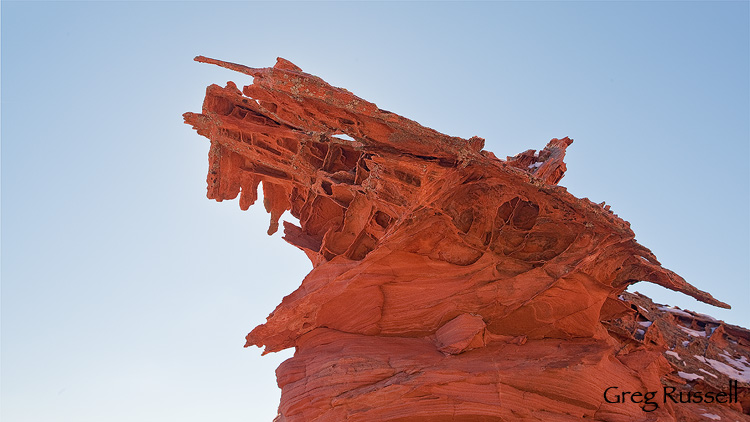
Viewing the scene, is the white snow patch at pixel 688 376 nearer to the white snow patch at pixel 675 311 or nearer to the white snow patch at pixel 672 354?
the white snow patch at pixel 672 354

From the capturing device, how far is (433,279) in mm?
13555

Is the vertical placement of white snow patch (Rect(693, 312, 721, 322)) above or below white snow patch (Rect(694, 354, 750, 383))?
above

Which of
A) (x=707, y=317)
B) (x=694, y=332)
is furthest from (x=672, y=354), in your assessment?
(x=707, y=317)

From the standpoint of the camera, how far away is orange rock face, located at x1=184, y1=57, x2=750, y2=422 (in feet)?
37.1

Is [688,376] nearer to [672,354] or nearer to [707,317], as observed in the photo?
[672,354]

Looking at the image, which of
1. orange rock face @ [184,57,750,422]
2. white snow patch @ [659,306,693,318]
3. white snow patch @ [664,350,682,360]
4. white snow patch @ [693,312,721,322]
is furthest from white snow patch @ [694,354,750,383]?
white snow patch @ [659,306,693,318]

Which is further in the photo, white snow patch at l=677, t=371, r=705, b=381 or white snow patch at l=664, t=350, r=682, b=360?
white snow patch at l=664, t=350, r=682, b=360

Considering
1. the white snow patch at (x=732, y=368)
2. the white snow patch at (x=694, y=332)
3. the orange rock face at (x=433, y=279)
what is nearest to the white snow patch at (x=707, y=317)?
the white snow patch at (x=694, y=332)

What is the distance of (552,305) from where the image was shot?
13.4 meters

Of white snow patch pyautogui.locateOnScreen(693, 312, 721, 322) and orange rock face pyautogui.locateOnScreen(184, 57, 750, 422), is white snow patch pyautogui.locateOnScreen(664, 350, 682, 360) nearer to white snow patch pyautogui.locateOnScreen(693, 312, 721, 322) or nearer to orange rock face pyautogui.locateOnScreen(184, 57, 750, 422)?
orange rock face pyautogui.locateOnScreen(184, 57, 750, 422)

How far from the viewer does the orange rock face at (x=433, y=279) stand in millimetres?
11312

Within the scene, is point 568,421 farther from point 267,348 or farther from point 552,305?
point 267,348

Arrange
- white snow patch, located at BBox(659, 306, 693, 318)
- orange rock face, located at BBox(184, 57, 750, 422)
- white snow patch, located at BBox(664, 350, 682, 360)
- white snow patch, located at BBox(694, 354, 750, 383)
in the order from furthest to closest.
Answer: white snow patch, located at BBox(659, 306, 693, 318) → white snow patch, located at BBox(664, 350, 682, 360) → white snow patch, located at BBox(694, 354, 750, 383) → orange rock face, located at BBox(184, 57, 750, 422)

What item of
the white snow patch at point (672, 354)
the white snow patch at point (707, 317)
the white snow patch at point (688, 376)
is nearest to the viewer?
the white snow patch at point (688, 376)
